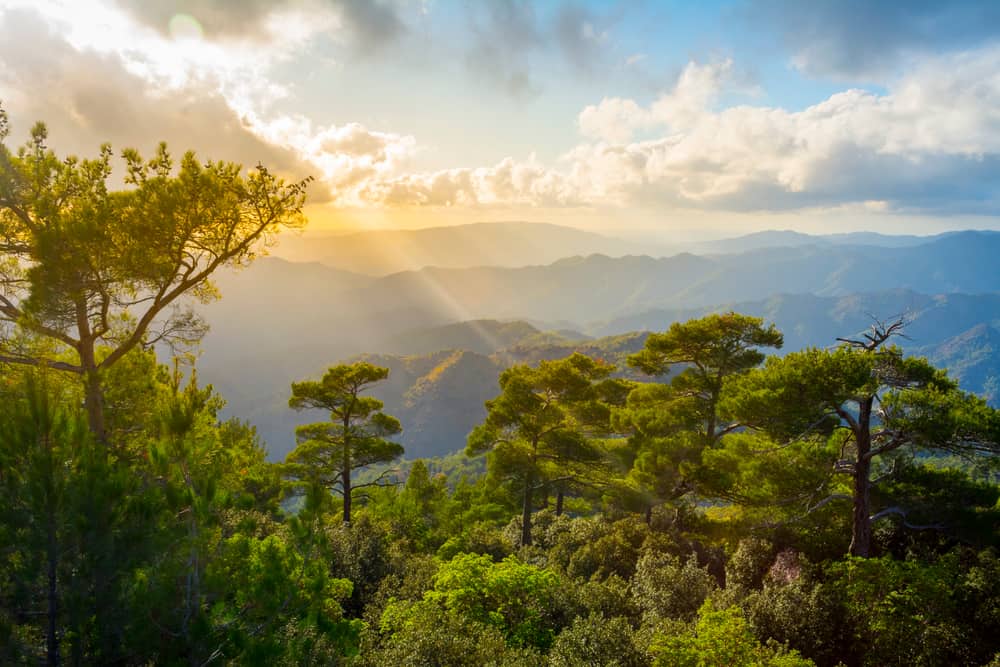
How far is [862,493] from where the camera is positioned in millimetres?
12508

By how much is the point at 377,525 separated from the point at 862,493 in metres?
17.4

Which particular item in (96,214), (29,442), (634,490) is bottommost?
(634,490)

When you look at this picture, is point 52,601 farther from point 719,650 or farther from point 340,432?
point 340,432

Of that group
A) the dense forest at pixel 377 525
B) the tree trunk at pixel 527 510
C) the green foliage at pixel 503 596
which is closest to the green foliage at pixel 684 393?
the dense forest at pixel 377 525

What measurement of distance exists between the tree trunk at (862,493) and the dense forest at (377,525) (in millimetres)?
59

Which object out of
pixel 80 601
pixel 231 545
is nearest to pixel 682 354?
pixel 231 545

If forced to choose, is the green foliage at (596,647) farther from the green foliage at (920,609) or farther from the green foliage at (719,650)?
the green foliage at (920,609)

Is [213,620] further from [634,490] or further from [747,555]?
[634,490]

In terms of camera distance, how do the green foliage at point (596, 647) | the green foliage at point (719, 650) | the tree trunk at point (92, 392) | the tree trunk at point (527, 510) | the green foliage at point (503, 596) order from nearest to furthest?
1. the green foliage at point (719, 650)
2. the green foliage at point (596, 647)
3. the tree trunk at point (92, 392)
4. the green foliage at point (503, 596)
5. the tree trunk at point (527, 510)

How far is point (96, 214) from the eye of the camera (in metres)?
10.5

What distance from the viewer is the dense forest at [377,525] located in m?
6.37

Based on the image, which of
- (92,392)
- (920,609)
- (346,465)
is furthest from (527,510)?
(92,392)

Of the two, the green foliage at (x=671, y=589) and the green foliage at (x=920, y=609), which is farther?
the green foliage at (x=671, y=589)

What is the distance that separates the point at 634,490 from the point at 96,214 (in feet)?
72.9
